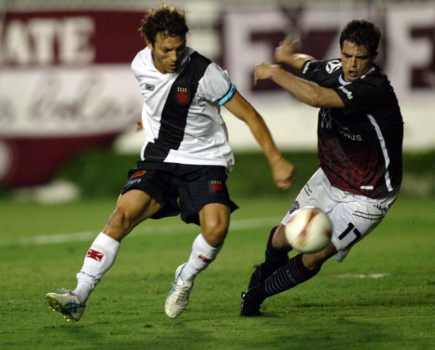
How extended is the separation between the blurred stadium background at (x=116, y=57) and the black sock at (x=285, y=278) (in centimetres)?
1144

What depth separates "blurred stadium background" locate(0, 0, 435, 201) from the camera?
58.0 feet

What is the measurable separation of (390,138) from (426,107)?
12034 mm

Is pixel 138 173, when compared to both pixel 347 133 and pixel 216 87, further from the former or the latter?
pixel 347 133

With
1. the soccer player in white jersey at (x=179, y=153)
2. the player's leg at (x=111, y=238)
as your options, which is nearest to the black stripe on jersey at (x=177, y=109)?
the soccer player in white jersey at (x=179, y=153)

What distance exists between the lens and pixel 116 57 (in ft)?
58.6

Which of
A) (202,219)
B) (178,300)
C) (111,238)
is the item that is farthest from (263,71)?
(178,300)

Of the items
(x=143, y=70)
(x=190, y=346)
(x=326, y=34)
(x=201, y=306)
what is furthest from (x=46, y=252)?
(x=326, y=34)

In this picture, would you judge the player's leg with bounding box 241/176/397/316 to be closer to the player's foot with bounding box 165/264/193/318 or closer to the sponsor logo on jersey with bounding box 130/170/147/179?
the player's foot with bounding box 165/264/193/318

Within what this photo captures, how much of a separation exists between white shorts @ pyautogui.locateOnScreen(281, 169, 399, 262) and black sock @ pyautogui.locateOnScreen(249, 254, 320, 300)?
0.27 metres

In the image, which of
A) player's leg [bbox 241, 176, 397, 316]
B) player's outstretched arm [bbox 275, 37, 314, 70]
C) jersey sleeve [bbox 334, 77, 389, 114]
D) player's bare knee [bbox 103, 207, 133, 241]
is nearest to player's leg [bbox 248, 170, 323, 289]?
player's leg [bbox 241, 176, 397, 316]

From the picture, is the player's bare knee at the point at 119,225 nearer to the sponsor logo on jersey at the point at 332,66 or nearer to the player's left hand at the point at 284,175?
the player's left hand at the point at 284,175

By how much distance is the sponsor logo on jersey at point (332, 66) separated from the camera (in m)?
6.68

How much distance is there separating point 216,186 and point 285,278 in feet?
2.85

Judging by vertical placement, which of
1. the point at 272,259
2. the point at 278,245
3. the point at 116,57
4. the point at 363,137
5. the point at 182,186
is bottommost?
the point at 116,57
